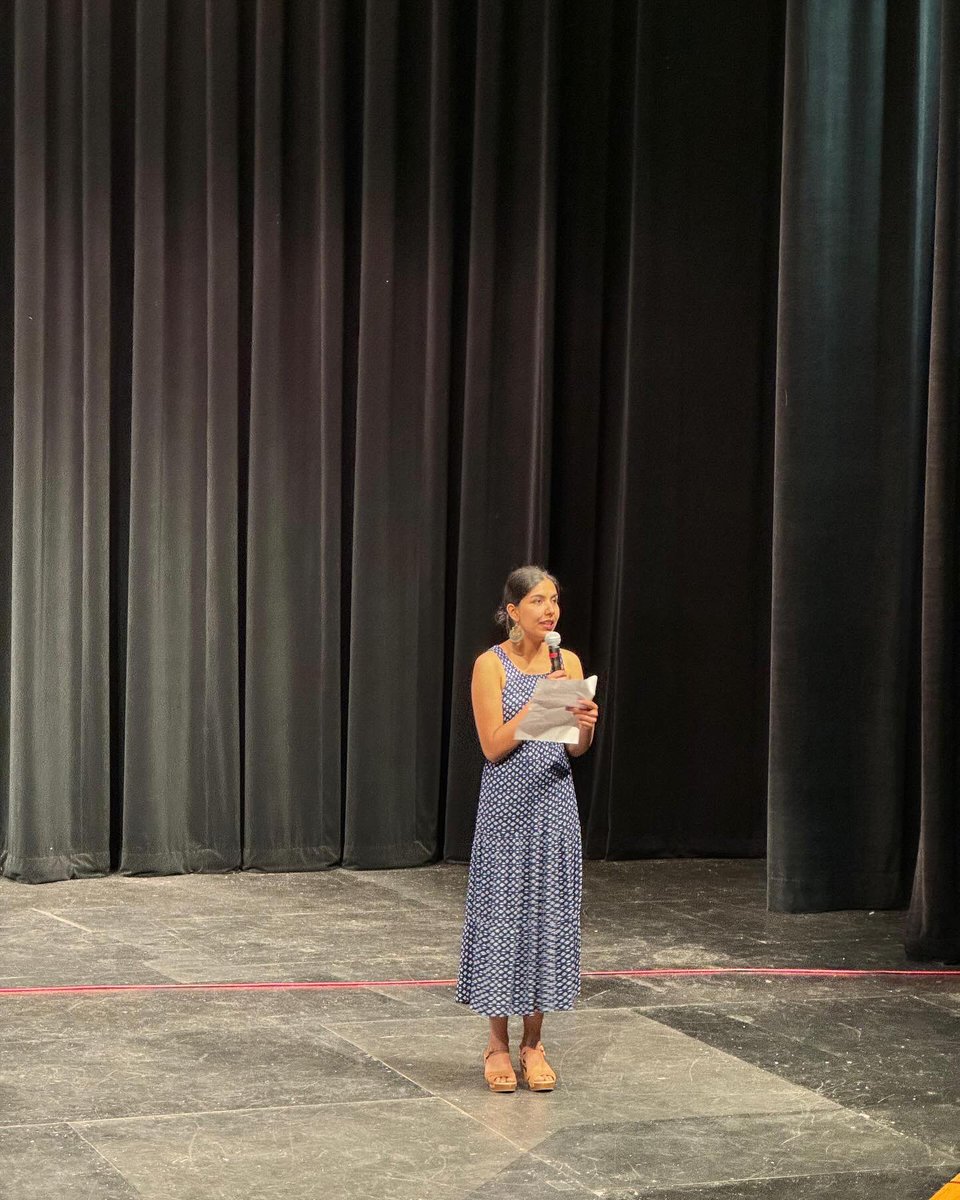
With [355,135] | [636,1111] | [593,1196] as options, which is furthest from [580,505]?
[593,1196]

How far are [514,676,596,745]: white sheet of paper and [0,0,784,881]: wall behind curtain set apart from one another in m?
Result: 3.28

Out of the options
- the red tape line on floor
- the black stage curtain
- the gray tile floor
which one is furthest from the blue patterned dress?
the black stage curtain

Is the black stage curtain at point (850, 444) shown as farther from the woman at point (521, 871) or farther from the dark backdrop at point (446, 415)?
the woman at point (521, 871)

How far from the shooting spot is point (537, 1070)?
421 centimetres

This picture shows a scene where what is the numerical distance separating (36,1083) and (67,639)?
297 centimetres

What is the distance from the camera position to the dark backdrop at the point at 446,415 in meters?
6.59

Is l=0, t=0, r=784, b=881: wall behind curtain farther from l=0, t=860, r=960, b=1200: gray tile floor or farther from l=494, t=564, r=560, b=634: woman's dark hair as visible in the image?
l=494, t=564, r=560, b=634: woman's dark hair

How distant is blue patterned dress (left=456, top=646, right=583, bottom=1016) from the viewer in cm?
418

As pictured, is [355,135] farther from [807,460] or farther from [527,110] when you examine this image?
[807,460]

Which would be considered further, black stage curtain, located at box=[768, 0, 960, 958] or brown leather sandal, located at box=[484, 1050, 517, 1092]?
black stage curtain, located at box=[768, 0, 960, 958]

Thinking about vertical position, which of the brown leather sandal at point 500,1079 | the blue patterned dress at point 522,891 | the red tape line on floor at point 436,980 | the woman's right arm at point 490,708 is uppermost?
the woman's right arm at point 490,708

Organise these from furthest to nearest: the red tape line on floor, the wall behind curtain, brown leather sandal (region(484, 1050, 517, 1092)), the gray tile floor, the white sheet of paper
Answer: the wall behind curtain
the red tape line on floor
brown leather sandal (region(484, 1050, 517, 1092))
the white sheet of paper
the gray tile floor

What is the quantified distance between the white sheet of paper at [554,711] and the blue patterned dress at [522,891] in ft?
0.44

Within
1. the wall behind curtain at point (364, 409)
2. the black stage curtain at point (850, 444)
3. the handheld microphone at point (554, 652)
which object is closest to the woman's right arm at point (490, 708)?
the handheld microphone at point (554, 652)
